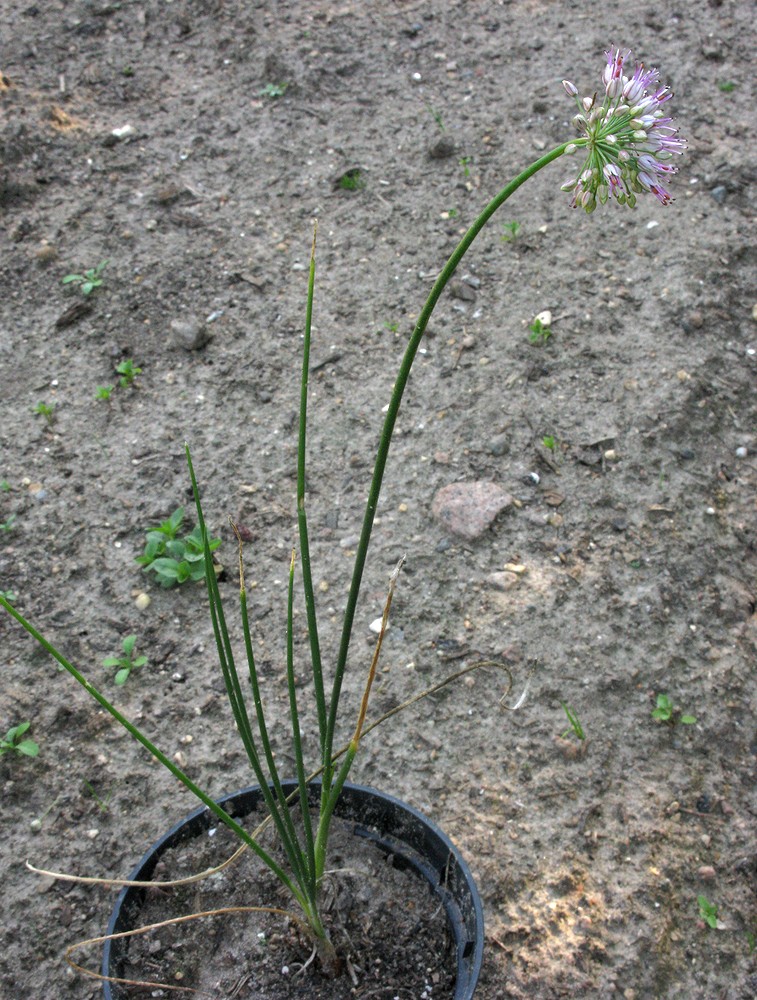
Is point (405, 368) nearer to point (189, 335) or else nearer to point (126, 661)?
point (126, 661)

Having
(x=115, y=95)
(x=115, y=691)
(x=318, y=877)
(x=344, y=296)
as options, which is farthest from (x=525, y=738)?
(x=115, y=95)

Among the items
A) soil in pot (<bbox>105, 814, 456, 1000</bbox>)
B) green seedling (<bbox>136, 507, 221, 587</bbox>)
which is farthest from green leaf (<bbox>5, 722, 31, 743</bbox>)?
soil in pot (<bbox>105, 814, 456, 1000</bbox>)

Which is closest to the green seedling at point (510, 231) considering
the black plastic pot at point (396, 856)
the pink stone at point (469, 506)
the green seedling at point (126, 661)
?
the pink stone at point (469, 506)

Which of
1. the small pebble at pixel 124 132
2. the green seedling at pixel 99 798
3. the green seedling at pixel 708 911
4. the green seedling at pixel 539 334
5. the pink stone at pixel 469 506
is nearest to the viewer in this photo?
the green seedling at pixel 708 911

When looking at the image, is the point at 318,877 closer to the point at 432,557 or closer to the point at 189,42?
the point at 432,557

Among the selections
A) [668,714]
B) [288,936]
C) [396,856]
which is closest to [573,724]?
[668,714]

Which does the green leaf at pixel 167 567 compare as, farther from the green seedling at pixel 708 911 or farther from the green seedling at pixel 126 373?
the green seedling at pixel 708 911
